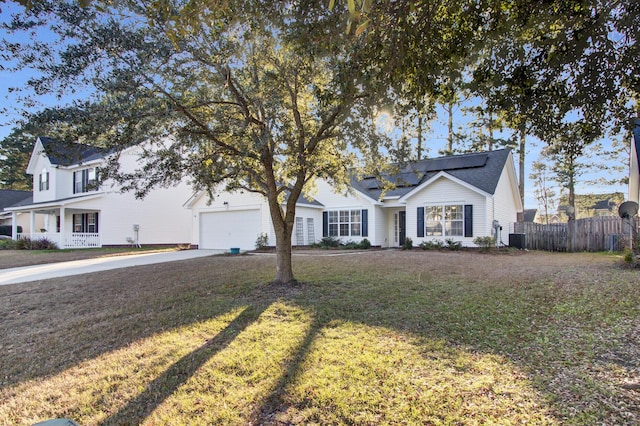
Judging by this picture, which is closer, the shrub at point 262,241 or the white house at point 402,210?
the white house at point 402,210

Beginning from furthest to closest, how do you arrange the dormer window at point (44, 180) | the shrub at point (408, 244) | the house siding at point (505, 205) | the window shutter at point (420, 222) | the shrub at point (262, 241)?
the dormer window at point (44, 180)
the shrub at point (262, 241)
the window shutter at point (420, 222)
the shrub at point (408, 244)
the house siding at point (505, 205)

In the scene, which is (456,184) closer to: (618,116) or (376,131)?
(376,131)

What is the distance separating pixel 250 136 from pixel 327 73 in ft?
6.30

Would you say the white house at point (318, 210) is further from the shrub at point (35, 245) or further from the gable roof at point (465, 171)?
the shrub at point (35, 245)

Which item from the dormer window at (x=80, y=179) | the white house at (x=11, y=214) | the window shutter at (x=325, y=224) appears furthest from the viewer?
the white house at (x=11, y=214)

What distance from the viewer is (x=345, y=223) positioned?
19.8 m

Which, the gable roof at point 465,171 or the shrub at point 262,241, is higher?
the gable roof at point 465,171

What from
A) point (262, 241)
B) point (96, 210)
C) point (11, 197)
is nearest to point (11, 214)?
point (11, 197)

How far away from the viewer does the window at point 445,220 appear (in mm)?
16719

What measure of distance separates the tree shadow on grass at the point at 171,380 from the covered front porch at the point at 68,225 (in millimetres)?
19813

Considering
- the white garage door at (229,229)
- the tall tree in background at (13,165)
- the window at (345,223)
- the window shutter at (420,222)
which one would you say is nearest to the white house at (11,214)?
the tall tree in background at (13,165)

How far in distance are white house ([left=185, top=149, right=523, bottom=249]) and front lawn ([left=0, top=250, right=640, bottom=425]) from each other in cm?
923

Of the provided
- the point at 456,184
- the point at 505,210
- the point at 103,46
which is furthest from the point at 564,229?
the point at 103,46

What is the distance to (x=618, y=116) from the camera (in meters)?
3.93
